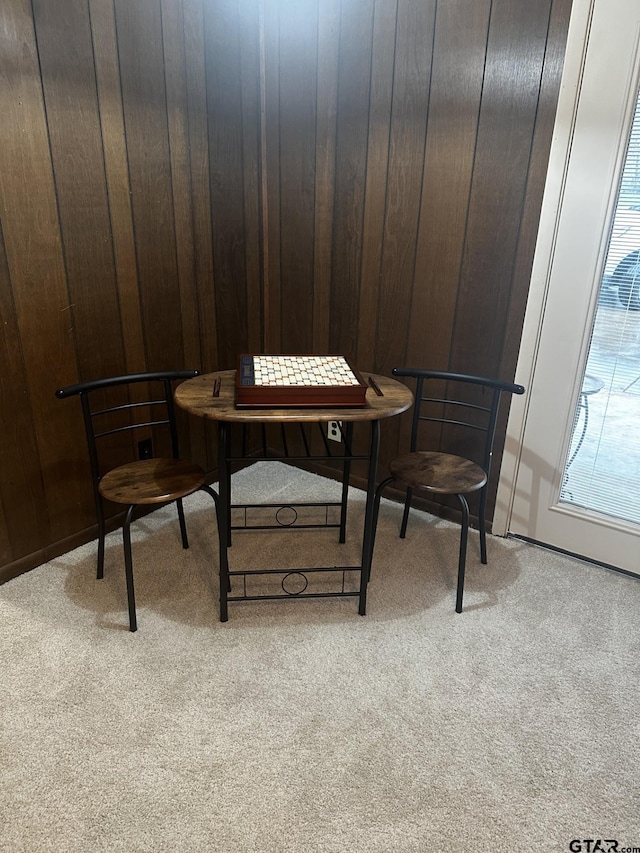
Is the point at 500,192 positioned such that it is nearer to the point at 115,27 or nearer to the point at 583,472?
the point at 583,472

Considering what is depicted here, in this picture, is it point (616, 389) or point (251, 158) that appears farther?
point (251, 158)

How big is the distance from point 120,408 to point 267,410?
676 mm

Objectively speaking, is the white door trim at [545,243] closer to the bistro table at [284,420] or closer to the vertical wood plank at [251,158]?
the bistro table at [284,420]

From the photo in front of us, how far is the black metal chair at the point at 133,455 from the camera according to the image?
71.4 inches

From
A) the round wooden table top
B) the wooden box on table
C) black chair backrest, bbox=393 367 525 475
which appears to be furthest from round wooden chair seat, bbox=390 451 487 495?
the wooden box on table

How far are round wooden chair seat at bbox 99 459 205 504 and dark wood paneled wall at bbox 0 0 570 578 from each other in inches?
14.6

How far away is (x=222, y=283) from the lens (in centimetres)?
264

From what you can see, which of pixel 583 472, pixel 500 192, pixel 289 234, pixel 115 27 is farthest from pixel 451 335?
pixel 115 27

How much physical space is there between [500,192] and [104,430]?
5.82 feet

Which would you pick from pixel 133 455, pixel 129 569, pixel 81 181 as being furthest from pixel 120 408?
pixel 81 181

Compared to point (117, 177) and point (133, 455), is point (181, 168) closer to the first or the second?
point (117, 177)

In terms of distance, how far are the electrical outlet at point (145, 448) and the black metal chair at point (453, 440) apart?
1025 millimetres

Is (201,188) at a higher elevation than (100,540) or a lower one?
higher

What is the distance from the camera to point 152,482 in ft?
6.23
